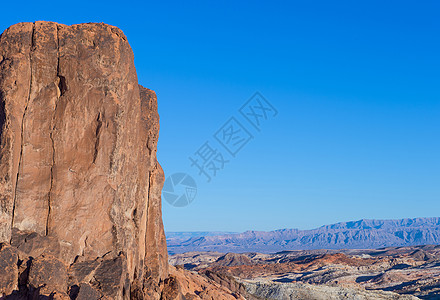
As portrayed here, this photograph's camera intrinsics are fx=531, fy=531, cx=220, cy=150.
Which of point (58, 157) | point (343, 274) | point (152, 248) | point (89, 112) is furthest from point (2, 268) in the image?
point (343, 274)

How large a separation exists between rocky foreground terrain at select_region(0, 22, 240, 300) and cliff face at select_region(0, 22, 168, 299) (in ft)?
0.16

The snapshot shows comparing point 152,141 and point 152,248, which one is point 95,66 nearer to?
point 152,141

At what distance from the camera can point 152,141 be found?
35.9 m

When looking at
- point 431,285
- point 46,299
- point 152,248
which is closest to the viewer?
point 46,299

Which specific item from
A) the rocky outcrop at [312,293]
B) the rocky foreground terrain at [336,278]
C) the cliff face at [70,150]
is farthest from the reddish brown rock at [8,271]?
the rocky outcrop at [312,293]

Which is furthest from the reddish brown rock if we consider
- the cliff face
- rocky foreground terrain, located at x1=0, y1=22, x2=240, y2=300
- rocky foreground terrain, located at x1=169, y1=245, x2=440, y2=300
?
rocky foreground terrain, located at x1=169, y1=245, x2=440, y2=300

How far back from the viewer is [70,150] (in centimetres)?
2600

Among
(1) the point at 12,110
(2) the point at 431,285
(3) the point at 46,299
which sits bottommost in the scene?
(2) the point at 431,285

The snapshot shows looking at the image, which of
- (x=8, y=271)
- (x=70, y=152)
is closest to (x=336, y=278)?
(x=70, y=152)

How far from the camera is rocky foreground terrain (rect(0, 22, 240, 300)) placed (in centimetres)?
2433

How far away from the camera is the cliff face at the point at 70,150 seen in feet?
80.1

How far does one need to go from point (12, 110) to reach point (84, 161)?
4.09 meters

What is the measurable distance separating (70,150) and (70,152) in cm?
10

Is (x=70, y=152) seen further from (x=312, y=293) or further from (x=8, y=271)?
(x=312, y=293)
